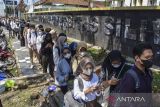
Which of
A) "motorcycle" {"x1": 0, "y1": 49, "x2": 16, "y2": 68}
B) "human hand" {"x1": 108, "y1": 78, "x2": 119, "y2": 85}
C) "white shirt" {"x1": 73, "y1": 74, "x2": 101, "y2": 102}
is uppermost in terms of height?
"human hand" {"x1": 108, "y1": 78, "x2": 119, "y2": 85}

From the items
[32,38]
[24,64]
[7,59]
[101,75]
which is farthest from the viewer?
[24,64]

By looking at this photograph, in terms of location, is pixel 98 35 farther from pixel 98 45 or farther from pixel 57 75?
pixel 57 75

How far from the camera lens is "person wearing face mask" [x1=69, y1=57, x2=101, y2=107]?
18.7 feet

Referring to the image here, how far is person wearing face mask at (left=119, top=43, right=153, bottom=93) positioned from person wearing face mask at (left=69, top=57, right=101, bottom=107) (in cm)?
113

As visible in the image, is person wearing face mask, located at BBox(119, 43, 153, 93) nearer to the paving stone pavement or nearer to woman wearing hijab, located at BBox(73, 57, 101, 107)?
woman wearing hijab, located at BBox(73, 57, 101, 107)

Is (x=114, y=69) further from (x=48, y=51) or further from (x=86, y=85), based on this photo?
(x=48, y=51)

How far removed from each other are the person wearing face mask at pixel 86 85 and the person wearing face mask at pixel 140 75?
3.69 feet

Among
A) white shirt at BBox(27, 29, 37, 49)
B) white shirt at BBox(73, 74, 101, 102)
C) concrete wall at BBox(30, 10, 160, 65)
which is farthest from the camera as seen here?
white shirt at BBox(27, 29, 37, 49)

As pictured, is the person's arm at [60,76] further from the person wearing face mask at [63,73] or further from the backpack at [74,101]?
the backpack at [74,101]

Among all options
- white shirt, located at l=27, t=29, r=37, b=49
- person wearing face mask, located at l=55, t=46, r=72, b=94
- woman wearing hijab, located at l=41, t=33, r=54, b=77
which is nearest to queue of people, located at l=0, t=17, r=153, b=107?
person wearing face mask, located at l=55, t=46, r=72, b=94

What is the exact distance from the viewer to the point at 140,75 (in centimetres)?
455

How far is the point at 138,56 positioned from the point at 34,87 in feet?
21.7

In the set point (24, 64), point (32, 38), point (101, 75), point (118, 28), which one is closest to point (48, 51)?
point (32, 38)

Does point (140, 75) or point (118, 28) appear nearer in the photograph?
point (140, 75)
